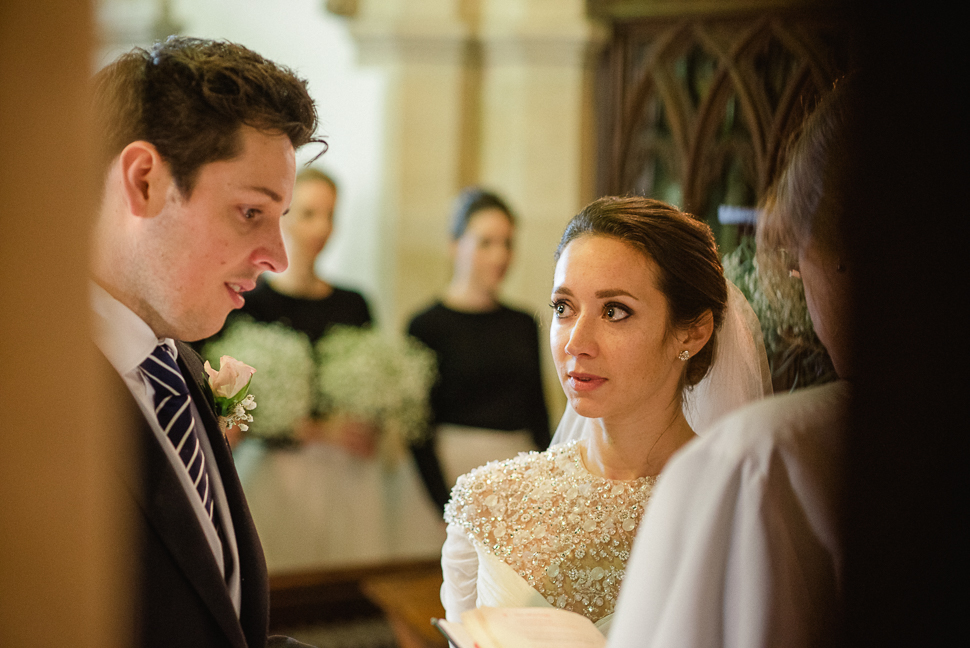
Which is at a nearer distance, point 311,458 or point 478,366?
point 311,458

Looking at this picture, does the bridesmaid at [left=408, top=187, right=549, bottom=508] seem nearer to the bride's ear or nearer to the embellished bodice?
the embellished bodice

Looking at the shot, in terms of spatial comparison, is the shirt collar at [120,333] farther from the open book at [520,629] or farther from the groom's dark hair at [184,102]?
the open book at [520,629]

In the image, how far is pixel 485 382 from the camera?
434cm

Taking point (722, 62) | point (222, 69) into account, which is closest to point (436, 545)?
point (722, 62)

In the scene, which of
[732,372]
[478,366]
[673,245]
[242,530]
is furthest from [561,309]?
[478,366]

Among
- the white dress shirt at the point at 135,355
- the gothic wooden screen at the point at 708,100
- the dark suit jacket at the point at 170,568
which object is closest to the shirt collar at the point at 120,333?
the white dress shirt at the point at 135,355

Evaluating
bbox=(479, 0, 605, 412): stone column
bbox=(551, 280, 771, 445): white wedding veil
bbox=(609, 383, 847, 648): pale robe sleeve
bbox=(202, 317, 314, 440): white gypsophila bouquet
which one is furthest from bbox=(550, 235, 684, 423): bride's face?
bbox=(479, 0, 605, 412): stone column

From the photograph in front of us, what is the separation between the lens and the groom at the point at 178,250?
1.12m

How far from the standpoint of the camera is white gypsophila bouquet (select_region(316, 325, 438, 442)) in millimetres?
4109

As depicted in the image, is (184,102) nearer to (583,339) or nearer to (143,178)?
(143,178)

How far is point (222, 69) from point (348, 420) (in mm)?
3104

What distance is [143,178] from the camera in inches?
47.2

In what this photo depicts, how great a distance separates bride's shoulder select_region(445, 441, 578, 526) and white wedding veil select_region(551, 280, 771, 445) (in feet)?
0.45

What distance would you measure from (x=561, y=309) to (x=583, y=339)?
0.12 m
